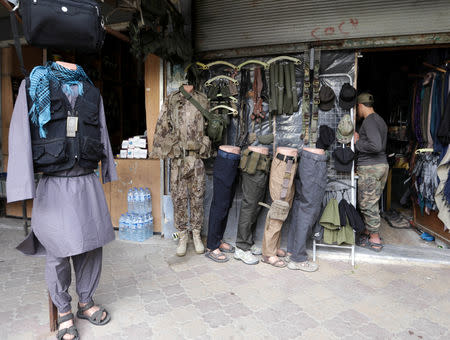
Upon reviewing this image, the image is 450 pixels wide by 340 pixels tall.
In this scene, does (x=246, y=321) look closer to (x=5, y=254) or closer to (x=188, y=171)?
(x=188, y=171)

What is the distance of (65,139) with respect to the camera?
7.48 ft

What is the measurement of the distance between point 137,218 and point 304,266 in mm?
2465

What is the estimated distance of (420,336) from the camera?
2475 mm

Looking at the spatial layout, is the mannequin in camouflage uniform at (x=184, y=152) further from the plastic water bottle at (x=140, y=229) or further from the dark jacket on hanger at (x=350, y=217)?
the dark jacket on hanger at (x=350, y=217)

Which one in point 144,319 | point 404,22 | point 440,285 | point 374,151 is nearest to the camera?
point 144,319

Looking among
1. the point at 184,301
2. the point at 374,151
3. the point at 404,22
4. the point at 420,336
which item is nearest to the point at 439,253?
the point at 374,151

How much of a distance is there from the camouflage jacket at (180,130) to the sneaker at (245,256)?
4.32ft

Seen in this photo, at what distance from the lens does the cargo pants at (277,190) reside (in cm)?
363

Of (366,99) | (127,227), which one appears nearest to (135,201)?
(127,227)

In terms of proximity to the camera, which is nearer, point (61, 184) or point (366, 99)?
point (61, 184)

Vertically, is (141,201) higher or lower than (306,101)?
A: lower

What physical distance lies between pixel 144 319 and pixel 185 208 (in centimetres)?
170

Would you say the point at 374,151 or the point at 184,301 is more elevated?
the point at 374,151

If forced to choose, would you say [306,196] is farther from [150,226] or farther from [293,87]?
[150,226]
